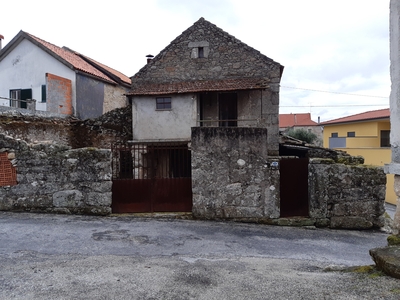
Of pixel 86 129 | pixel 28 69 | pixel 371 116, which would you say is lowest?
pixel 86 129

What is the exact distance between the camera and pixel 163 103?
598 inches

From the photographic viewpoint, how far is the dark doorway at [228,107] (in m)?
16.0

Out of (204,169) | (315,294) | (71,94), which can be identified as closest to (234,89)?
(204,169)

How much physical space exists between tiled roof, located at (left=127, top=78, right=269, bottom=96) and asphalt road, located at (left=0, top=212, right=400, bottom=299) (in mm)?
8357

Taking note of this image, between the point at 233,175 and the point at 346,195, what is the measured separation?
2868 mm

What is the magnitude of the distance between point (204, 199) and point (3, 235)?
427 centimetres

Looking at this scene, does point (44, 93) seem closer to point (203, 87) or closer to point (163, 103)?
point (163, 103)

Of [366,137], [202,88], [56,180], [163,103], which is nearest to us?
[56,180]

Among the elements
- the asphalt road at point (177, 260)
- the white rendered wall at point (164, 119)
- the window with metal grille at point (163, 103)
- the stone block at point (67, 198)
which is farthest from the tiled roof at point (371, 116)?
the stone block at point (67, 198)

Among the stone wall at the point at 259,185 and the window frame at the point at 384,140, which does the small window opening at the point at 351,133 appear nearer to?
the window frame at the point at 384,140

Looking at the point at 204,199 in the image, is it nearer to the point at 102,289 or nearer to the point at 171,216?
the point at 171,216

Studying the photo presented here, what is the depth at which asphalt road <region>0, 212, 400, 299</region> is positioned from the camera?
334 centimetres

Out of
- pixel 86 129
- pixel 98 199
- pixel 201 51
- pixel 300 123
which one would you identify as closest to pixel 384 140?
pixel 201 51

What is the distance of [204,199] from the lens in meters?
7.75
